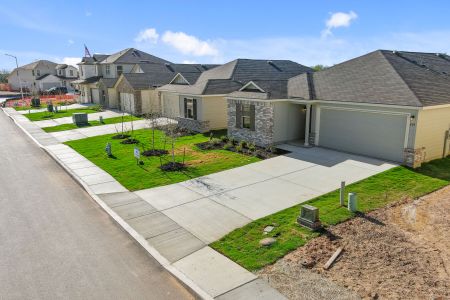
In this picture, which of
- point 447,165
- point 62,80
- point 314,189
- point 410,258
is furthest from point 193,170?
point 62,80

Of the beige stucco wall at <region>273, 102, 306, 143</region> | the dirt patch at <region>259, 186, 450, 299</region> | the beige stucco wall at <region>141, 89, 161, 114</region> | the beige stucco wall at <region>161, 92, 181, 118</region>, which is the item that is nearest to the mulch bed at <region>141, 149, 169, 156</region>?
the beige stucco wall at <region>273, 102, 306, 143</region>

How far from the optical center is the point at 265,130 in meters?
20.5

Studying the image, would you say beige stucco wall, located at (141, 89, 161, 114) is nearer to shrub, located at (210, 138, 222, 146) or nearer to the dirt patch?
shrub, located at (210, 138, 222, 146)

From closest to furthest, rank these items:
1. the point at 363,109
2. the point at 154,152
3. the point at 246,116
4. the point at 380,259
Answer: the point at 380,259 < the point at 363,109 < the point at 154,152 < the point at 246,116

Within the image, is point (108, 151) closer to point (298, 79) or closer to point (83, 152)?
point (83, 152)

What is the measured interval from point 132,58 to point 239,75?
28.2 metres

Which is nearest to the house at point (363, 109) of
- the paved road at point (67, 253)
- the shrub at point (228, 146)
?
the shrub at point (228, 146)

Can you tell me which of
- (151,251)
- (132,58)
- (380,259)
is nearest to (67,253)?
(151,251)

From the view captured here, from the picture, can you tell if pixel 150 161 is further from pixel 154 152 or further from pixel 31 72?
pixel 31 72

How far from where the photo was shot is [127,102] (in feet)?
126

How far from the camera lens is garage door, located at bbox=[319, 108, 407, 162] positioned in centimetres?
1639

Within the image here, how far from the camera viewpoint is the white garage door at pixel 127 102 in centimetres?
3701

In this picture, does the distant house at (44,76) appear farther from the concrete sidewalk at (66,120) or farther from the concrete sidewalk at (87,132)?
the concrete sidewalk at (87,132)

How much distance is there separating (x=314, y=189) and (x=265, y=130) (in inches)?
303
